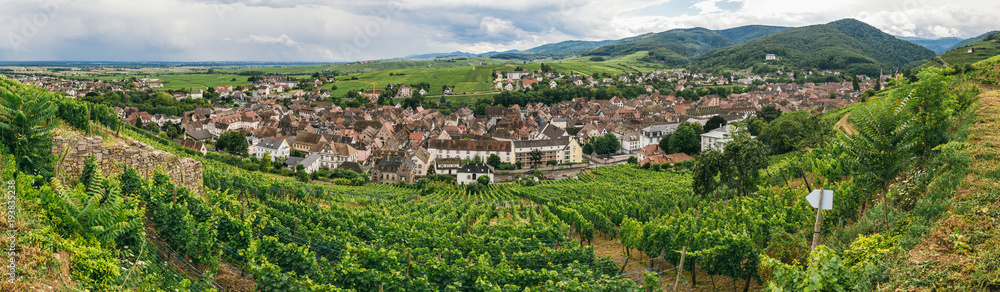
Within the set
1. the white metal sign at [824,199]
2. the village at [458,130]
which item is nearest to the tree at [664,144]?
the village at [458,130]

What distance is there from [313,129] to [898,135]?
95220 millimetres

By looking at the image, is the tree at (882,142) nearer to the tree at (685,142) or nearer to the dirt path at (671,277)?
the dirt path at (671,277)

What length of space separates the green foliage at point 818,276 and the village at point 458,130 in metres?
36.6

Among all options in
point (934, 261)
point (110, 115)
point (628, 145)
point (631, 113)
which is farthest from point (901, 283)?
point (631, 113)

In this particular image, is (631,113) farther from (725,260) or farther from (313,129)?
(725,260)

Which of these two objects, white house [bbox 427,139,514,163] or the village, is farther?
white house [bbox 427,139,514,163]

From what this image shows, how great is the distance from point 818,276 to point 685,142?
231ft

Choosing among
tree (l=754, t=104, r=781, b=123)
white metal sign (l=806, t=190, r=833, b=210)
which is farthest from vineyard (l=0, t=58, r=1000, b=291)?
tree (l=754, t=104, r=781, b=123)

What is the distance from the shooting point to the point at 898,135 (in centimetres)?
913

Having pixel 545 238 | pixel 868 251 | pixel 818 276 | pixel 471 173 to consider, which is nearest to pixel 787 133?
pixel 471 173

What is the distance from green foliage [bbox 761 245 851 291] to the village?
36586 mm

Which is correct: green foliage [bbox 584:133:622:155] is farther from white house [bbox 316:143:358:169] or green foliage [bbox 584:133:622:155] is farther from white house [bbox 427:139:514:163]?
white house [bbox 316:143:358:169]

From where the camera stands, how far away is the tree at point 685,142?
7288cm

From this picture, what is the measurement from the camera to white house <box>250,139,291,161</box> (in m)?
73.0
